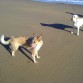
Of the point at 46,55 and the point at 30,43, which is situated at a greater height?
the point at 30,43

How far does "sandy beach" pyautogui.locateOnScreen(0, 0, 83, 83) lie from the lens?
810cm

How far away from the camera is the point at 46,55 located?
9688 mm

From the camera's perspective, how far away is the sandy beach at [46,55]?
8102 mm

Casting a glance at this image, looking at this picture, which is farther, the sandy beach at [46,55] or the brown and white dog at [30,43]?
the brown and white dog at [30,43]

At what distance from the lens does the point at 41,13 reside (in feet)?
56.0

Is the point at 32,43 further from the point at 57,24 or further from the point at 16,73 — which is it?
the point at 57,24

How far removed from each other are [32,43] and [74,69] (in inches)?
73.8

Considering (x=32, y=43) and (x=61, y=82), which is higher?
(x=32, y=43)

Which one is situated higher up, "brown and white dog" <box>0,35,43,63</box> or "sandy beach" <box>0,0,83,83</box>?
"brown and white dog" <box>0,35,43,63</box>

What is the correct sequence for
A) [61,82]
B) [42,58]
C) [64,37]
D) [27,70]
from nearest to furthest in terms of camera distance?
[61,82] < [27,70] < [42,58] < [64,37]

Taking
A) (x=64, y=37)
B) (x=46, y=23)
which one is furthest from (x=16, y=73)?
(x=46, y=23)

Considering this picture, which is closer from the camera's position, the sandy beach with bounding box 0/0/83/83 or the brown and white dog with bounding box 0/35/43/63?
the sandy beach with bounding box 0/0/83/83

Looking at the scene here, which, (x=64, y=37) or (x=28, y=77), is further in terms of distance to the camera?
(x=64, y=37)

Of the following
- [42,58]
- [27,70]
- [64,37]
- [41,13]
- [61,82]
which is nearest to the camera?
[61,82]
